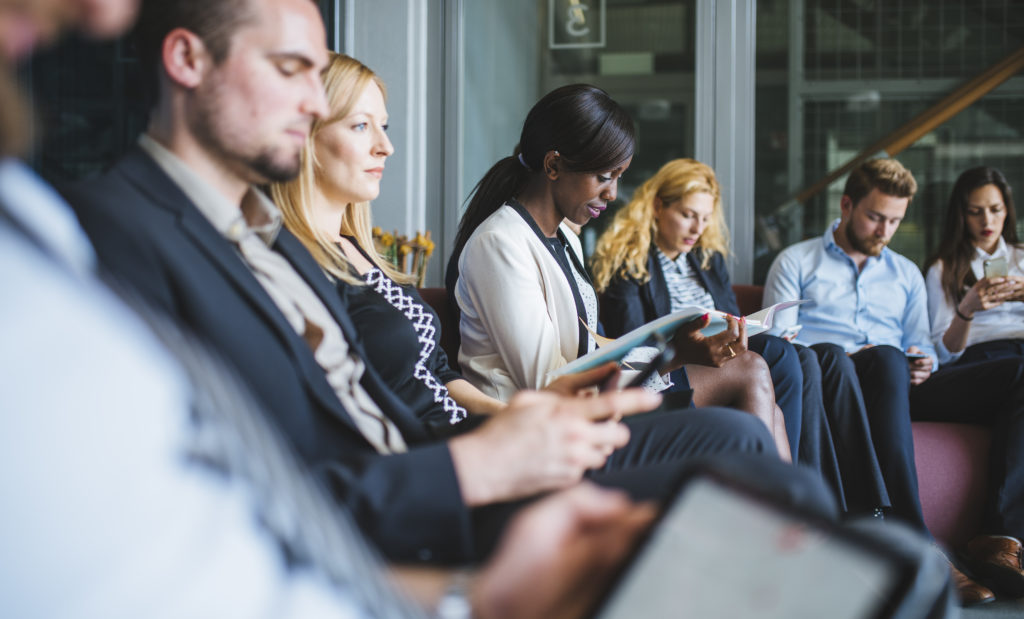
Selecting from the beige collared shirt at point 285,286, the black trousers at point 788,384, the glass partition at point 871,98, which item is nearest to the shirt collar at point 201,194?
the beige collared shirt at point 285,286

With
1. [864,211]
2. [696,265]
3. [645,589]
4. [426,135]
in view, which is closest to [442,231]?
[426,135]

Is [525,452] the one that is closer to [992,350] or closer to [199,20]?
[199,20]

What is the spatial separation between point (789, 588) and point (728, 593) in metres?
0.04

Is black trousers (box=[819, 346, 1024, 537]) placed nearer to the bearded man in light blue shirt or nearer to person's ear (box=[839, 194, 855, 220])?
the bearded man in light blue shirt

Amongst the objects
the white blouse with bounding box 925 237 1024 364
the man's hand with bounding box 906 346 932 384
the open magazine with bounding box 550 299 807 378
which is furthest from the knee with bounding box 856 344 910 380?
the open magazine with bounding box 550 299 807 378

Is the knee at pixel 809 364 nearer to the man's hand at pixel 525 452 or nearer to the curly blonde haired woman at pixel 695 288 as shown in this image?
the curly blonde haired woman at pixel 695 288

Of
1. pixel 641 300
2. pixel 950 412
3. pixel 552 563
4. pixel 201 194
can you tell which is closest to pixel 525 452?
pixel 552 563

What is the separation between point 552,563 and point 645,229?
2.52 meters

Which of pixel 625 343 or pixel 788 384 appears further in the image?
pixel 788 384

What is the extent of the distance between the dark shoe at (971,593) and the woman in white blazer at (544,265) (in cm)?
52

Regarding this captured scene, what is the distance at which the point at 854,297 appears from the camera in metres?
3.06

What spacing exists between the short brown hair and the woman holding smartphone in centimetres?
29

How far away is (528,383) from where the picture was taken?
1.74 m

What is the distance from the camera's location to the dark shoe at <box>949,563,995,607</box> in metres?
1.96
